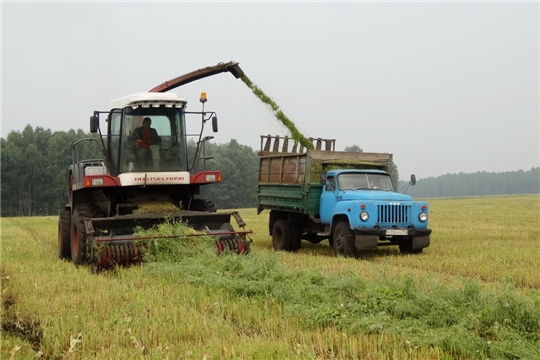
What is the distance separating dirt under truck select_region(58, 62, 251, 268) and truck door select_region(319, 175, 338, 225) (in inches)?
104

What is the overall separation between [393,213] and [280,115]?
4211 mm

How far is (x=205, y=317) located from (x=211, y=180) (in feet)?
18.3

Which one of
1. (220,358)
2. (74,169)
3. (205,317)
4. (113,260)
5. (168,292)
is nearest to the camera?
A: (220,358)

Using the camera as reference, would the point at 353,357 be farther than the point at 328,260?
No

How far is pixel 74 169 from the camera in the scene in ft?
39.2

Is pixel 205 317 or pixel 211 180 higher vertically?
pixel 211 180

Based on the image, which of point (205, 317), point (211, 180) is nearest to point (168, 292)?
point (205, 317)

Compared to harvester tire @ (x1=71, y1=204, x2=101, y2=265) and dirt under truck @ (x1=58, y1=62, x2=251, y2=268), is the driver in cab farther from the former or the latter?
harvester tire @ (x1=71, y1=204, x2=101, y2=265)

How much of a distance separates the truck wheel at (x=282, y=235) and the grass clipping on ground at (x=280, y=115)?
1.99 m

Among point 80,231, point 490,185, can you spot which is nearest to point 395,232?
point 80,231

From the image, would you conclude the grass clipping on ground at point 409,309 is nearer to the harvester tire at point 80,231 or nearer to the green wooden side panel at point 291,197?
the harvester tire at point 80,231

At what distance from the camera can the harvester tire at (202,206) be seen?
37.1 feet

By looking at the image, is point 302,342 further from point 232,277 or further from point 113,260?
point 113,260

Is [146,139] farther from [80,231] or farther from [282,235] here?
[282,235]
